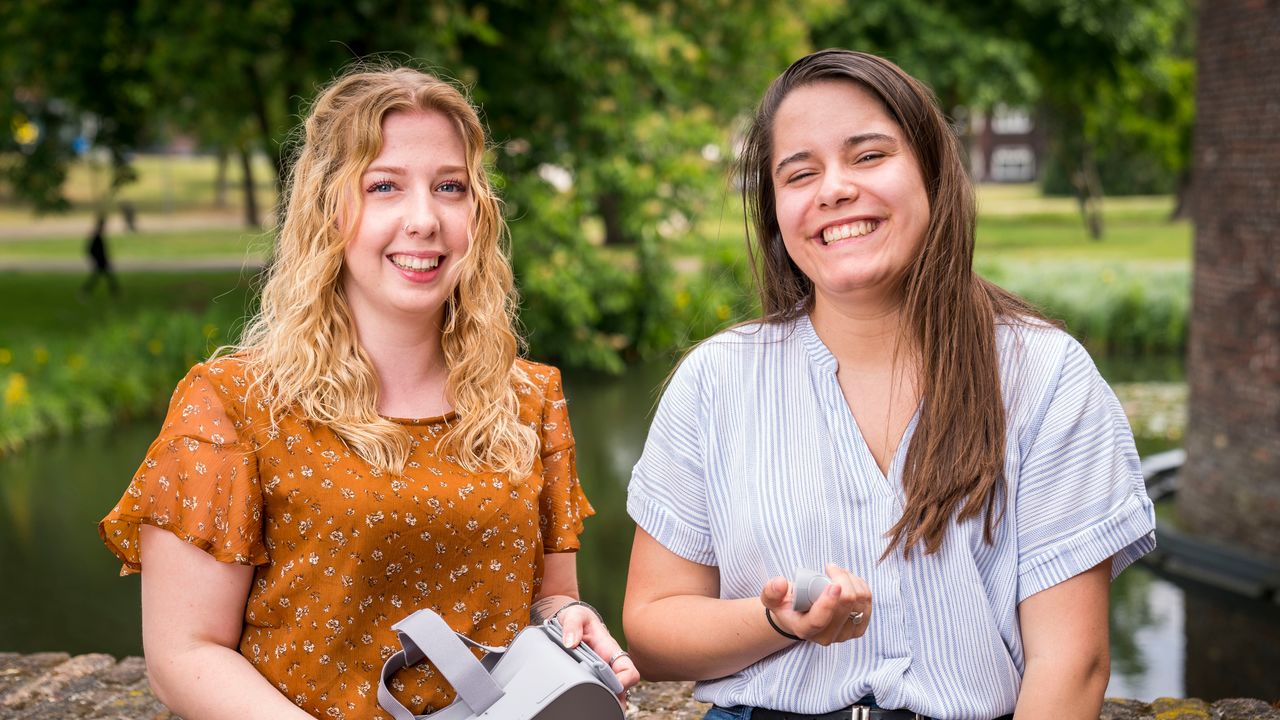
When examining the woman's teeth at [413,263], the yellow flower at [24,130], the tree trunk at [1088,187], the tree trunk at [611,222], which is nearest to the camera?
the woman's teeth at [413,263]

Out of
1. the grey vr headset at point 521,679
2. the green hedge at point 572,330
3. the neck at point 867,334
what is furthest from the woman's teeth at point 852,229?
the green hedge at point 572,330

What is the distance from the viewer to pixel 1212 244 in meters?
8.08

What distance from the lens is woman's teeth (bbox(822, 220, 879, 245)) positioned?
205cm

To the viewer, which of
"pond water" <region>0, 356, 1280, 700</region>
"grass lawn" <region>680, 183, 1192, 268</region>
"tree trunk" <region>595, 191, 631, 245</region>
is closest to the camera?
"pond water" <region>0, 356, 1280, 700</region>

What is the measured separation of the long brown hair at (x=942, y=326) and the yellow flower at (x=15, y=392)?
430 inches

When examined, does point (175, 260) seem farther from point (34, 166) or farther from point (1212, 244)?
point (1212, 244)

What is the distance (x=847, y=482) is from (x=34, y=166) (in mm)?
15010

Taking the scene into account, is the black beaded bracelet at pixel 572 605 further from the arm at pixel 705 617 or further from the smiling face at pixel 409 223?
the smiling face at pixel 409 223

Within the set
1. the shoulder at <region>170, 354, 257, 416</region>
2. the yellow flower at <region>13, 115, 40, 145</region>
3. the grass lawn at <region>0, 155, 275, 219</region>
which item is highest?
the yellow flower at <region>13, 115, 40, 145</region>

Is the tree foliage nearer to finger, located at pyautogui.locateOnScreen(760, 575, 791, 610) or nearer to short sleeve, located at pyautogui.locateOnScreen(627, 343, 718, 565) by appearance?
short sleeve, located at pyautogui.locateOnScreen(627, 343, 718, 565)

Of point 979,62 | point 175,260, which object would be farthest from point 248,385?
point 175,260

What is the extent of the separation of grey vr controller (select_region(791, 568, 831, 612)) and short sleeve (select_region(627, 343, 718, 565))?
41 cm

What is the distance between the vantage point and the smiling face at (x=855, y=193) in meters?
2.05

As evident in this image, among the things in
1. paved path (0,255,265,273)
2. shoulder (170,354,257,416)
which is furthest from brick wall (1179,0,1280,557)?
paved path (0,255,265,273)
